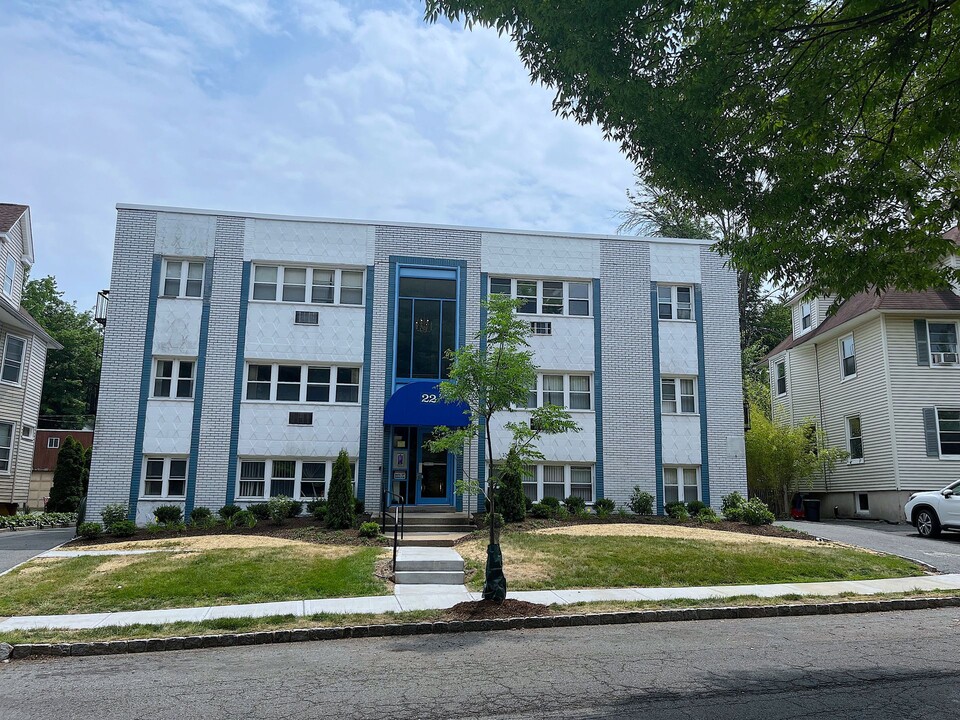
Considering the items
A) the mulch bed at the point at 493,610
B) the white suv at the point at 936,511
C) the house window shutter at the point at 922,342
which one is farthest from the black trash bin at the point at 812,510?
the mulch bed at the point at 493,610

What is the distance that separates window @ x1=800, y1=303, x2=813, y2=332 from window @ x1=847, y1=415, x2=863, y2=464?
4.87 meters

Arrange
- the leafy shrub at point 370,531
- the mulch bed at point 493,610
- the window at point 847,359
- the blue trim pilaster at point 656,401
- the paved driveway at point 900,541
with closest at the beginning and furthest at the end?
the mulch bed at point 493,610 < the paved driveway at point 900,541 < the leafy shrub at point 370,531 < the blue trim pilaster at point 656,401 < the window at point 847,359

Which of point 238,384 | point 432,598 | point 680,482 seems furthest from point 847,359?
point 432,598

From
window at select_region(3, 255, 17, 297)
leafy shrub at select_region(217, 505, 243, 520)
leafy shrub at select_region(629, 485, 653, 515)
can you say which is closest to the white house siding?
leafy shrub at select_region(629, 485, 653, 515)

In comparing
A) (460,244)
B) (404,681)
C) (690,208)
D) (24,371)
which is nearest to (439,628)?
(404,681)

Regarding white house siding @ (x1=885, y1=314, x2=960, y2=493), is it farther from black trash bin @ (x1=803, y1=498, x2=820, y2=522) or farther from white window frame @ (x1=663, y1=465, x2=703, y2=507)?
white window frame @ (x1=663, y1=465, x2=703, y2=507)

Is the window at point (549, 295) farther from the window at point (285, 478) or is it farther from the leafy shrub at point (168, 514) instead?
the leafy shrub at point (168, 514)

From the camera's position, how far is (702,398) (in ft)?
79.7

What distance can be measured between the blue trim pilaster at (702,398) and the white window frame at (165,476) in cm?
1508

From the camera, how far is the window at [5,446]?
3097 centimetres

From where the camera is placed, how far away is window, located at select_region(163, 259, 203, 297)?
2284 cm

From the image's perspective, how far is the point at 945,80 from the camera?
812 centimetres

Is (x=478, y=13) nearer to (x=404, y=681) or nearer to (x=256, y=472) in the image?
(x=404, y=681)

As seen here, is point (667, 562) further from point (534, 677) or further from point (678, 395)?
point (678, 395)
